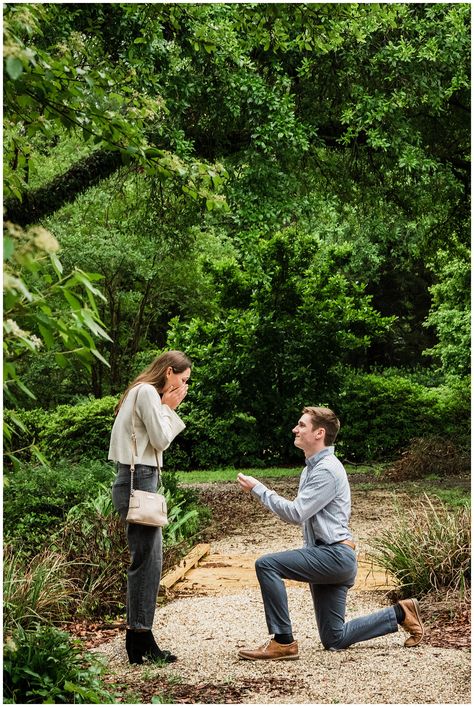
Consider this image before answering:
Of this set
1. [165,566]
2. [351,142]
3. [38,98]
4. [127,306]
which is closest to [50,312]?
[38,98]

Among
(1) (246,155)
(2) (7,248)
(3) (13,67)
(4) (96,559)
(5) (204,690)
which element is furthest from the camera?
(1) (246,155)

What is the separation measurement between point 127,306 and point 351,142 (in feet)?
35.5

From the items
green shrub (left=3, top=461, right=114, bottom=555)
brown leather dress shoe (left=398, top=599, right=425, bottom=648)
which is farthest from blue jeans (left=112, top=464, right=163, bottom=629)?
green shrub (left=3, top=461, right=114, bottom=555)

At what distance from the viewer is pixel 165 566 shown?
300 inches

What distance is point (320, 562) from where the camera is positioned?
16.9 feet

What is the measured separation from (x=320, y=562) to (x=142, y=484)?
1.13m

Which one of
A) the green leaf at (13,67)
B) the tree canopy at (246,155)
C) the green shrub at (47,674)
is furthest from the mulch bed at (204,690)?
the green leaf at (13,67)

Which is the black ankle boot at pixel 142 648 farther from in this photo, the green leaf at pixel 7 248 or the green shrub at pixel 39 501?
the green leaf at pixel 7 248

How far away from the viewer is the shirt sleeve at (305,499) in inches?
201

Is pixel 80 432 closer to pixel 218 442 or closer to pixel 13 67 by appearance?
pixel 218 442

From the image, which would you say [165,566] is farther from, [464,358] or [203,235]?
[464,358]

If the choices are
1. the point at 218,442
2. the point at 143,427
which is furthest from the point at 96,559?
the point at 218,442

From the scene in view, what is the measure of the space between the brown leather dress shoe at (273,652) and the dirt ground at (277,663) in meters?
0.04

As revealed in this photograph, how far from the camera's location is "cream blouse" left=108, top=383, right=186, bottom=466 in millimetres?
5098
